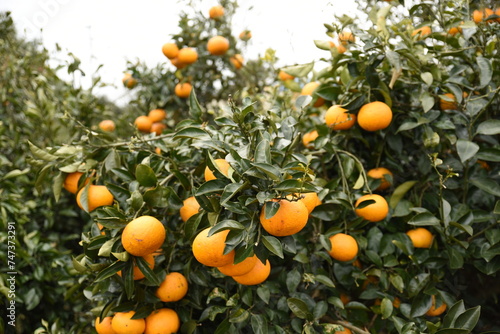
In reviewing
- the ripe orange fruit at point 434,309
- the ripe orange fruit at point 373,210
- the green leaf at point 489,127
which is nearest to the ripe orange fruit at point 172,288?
the ripe orange fruit at point 373,210

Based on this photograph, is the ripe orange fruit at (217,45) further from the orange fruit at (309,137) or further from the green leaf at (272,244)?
the green leaf at (272,244)

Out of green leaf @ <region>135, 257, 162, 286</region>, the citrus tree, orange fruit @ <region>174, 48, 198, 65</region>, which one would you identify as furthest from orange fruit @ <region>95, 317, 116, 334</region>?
orange fruit @ <region>174, 48, 198, 65</region>

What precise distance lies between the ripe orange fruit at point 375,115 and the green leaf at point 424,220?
0.33m

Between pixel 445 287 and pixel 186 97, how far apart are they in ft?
6.06

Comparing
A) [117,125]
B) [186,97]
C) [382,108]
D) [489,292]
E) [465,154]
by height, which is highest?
[382,108]

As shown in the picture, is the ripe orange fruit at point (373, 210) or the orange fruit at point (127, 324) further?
the ripe orange fruit at point (373, 210)

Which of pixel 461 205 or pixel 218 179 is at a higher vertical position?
pixel 218 179

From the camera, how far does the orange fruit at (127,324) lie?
1.03 m

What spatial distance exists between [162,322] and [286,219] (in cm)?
57

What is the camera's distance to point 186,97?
2371 millimetres

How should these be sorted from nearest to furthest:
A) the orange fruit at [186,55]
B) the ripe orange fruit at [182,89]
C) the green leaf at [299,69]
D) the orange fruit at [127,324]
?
the orange fruit at [127,324] < the green leaf at [299,69] < the orange fruit at [186,55] < the ripe orange fruit at [182,89]

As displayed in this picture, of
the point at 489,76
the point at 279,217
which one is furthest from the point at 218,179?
the point at 489,76

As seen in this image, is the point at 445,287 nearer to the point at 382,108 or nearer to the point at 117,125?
the point at 382,108

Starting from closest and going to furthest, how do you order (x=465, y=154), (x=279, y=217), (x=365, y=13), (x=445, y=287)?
(x=279, y=217)
(x=465, y=154)
(x=445, y=287)
(x=365, y=13)
